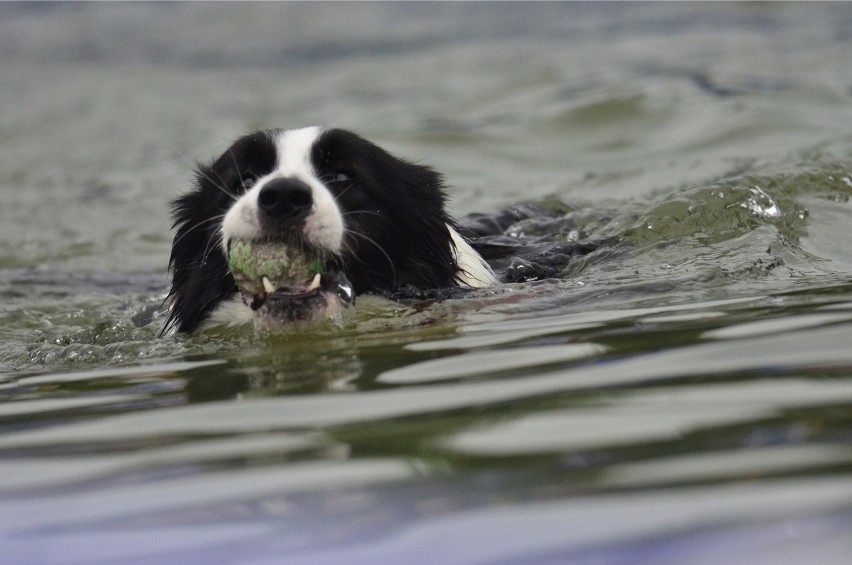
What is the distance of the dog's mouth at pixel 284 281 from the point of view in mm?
3541

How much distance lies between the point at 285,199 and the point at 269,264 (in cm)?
20

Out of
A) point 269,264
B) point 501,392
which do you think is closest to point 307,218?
point 269,264

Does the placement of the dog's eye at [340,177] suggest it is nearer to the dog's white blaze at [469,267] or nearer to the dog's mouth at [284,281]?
the dog's mouth at [284,281]

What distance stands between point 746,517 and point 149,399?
62.3 inches

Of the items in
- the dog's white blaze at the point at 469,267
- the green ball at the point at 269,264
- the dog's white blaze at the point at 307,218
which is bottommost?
the dog's white blaze at the point at 469,267

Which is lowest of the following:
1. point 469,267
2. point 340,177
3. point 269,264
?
point 469,267

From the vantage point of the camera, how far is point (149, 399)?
2.85m

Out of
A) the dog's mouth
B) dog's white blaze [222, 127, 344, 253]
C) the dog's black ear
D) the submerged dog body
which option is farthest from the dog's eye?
the dog's black ear

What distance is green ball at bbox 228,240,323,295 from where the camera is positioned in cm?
354

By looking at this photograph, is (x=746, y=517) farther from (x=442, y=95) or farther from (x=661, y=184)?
(x=442, y=95)

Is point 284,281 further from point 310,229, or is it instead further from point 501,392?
point 501,392

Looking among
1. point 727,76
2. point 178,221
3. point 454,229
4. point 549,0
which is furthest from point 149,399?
point 549,0

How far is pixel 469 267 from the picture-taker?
14.0ft

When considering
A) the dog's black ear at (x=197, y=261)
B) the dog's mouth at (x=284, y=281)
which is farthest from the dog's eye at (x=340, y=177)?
the dog's black ear at (x=197, y=261)
